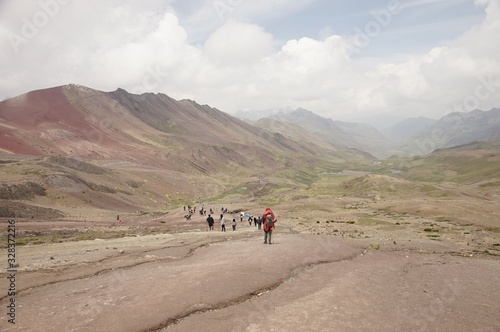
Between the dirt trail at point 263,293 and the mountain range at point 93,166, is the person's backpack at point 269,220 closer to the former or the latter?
the dirt trail at point 263,293

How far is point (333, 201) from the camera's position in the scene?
8338 cm

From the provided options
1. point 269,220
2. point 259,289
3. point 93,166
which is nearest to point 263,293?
point 259,289

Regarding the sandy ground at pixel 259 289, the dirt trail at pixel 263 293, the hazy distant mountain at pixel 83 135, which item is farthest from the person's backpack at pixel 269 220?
the hazy distant mountain at pixel 83 135

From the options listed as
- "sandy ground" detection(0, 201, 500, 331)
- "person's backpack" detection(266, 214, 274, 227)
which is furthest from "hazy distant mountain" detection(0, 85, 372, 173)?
"person's backpack" detection(266, 214, 274, 227)

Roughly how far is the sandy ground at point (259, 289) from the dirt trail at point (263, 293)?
46 mm

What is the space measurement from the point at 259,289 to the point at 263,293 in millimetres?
425

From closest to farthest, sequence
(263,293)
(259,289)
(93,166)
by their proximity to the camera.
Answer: (263,293) < (259,289) < (93,166)

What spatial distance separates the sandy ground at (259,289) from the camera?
12961mm

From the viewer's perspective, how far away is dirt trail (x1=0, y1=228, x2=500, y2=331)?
12.9m

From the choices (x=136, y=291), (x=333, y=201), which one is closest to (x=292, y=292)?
(x=136, y=291)

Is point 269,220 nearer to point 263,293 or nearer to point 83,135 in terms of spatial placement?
point 263,293

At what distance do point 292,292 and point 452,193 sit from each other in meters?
83.2

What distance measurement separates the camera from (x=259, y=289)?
631 inches

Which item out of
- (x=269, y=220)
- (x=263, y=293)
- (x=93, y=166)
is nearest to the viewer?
(x=263, y=293)
